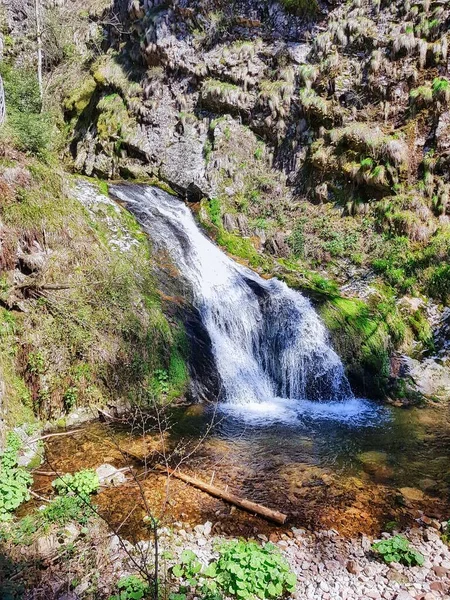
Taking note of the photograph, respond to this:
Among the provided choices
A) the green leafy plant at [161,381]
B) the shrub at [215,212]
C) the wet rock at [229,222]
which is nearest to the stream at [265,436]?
the green leafy plant at [161,381]

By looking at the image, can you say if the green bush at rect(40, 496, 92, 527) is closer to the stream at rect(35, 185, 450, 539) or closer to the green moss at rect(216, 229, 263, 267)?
the stream at rect(35, 185, 450, 539)

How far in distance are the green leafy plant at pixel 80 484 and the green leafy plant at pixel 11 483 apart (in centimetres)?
32

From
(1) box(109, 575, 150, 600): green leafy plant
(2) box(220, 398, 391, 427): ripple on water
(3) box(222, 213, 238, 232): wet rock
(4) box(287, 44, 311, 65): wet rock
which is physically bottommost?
(2) box(220, 398, 391, 427): ripple on water

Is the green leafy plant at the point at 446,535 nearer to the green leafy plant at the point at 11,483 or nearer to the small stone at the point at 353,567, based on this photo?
the small stone at the point at 353,567

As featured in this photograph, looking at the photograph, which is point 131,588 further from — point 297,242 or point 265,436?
point 297,242

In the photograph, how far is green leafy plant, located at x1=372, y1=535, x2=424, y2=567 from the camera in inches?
149

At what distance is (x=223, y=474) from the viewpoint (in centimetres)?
540

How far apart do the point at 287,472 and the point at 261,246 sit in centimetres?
892

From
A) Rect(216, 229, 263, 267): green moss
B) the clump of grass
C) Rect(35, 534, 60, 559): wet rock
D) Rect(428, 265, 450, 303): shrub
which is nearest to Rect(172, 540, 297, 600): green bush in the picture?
Rect(35, 534, 60, 559): wet rock

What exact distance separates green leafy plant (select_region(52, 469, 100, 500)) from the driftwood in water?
0.90 meters

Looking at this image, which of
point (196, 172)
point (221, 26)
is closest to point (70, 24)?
point (221, 26)

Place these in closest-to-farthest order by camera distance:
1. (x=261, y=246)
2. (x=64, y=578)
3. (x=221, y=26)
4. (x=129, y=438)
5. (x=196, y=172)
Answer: (x=64, y=578)
(x=129, y=438)
(x=261, y=246)
(x=196, y=172)
(x=221, y=26)

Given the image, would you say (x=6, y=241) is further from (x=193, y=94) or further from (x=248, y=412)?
(x=193, y=94)

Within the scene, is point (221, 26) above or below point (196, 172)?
above
